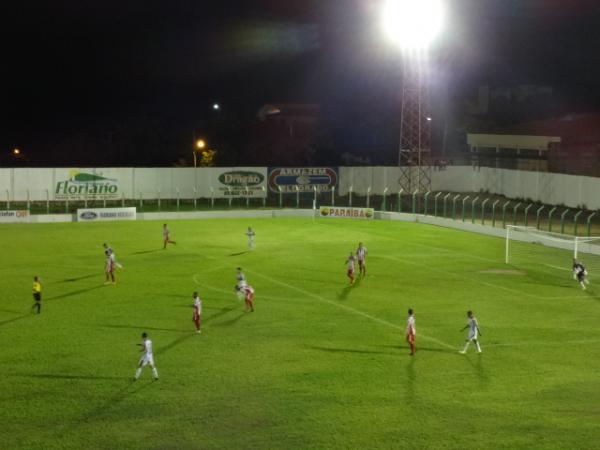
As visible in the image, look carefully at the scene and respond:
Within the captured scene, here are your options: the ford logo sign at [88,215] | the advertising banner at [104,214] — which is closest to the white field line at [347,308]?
the advertising banner at [104,214]

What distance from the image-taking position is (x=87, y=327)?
27.4 m

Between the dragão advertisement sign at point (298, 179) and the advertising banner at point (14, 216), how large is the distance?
2604 centimetres

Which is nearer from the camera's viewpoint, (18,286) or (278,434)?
(278,434)

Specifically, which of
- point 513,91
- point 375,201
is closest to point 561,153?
point 375,201

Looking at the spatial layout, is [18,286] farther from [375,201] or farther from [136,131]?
[136,131]

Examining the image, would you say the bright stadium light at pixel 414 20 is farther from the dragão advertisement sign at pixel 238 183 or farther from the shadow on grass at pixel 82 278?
the shadow on grass at pixel 82 278

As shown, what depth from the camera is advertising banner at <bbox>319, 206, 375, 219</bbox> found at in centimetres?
6744

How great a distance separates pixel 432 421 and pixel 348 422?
2.00 m

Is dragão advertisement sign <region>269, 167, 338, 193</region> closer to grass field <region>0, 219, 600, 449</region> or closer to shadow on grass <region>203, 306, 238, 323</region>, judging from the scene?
grass field <region>0, 219, 600, 449</region>

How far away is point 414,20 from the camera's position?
64.2 m

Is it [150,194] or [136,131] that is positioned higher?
[136,131]

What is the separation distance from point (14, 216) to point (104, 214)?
698 centimetres

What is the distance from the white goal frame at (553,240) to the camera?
45747 mm

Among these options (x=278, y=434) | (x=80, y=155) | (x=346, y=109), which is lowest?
(x=278, y=434)
